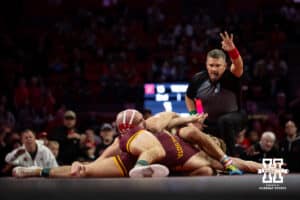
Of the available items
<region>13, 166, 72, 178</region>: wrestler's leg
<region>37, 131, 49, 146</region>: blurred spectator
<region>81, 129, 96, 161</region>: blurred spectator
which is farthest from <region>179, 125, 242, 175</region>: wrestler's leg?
<region>37, 131, 49, 146</region>: blurred spectator

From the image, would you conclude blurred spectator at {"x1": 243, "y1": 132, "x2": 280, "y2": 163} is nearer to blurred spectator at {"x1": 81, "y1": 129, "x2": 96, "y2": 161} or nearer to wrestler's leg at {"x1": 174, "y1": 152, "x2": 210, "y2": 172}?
wrestler's leg at {"x1": 174, "y1": 152, "x2": 210, "y2": 172}

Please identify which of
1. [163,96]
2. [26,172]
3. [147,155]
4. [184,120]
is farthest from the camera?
[163,96]

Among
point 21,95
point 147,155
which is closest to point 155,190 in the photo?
point 147,155

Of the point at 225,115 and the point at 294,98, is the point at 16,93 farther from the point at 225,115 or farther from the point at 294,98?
the point at 225,115

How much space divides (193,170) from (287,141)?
279 cm

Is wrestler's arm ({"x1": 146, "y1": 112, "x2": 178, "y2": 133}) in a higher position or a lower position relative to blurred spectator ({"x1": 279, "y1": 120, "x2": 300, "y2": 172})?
higher

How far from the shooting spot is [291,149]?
6.36m

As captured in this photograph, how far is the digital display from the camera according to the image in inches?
383

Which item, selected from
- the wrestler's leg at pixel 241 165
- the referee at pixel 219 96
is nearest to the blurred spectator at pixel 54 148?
the referee at pixel 219 96

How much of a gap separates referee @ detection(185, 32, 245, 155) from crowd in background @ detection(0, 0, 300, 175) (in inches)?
85.9

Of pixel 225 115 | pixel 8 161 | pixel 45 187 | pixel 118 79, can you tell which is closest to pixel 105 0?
pixel 118 79

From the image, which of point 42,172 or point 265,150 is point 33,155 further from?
point 265,150

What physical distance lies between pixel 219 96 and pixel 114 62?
805 cm

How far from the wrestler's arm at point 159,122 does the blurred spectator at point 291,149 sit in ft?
5.37
